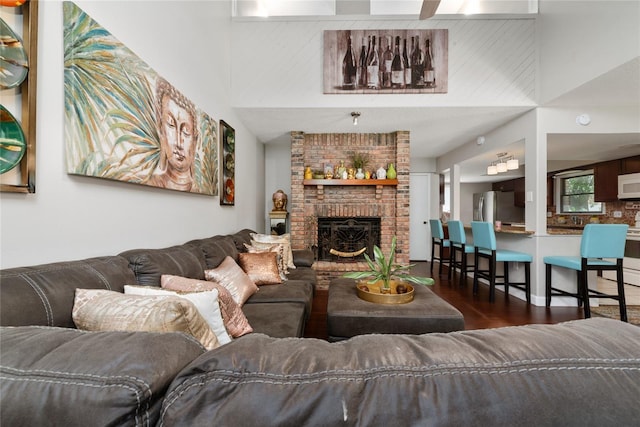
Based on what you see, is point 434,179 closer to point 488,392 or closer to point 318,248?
point 318,248

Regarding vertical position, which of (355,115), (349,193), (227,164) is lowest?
(349,193)

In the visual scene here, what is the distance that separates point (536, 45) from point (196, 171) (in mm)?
4039

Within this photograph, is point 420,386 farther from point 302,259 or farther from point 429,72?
point 429,72

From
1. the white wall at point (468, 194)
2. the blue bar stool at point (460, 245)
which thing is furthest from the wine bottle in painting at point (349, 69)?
the white wall at point (468, 194)

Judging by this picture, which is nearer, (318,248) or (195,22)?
(195,22)

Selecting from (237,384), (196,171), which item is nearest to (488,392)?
(237,384)

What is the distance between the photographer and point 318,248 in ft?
14.4

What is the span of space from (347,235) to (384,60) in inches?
97.8

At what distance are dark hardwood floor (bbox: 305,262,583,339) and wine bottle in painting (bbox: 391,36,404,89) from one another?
270cm

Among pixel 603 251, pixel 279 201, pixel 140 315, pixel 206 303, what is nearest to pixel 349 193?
pixel 279 201

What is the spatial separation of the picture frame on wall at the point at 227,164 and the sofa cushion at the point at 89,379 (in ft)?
8.67

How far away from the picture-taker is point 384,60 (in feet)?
10.7

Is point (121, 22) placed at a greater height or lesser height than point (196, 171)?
greater

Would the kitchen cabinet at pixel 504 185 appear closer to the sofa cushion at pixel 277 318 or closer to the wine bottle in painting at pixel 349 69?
the wine bottle in painting at pixel 349 69
